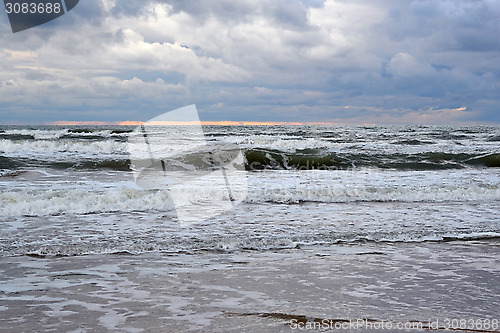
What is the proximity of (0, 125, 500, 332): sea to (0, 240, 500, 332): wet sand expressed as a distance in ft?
0.05

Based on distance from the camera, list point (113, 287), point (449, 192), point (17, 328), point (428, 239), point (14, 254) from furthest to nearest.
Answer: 1. point (449, 192)
2. point (428, 239)
3. point (14, 254)
4. point (113, 287)
5. point (17, 328)

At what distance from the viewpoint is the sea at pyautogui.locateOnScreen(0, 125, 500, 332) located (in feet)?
10.6

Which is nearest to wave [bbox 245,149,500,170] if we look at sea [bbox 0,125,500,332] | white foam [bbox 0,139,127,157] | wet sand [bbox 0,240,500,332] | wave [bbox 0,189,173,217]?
sea [bbox 0,125,500,332]

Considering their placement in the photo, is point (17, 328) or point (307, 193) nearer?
point (17, 328)

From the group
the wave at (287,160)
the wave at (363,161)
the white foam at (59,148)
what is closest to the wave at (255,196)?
the wave at (363,161)

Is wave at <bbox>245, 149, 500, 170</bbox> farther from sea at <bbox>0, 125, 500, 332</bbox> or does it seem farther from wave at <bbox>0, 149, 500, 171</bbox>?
sea at <bbox>0, 125, 500, 332</bbox>

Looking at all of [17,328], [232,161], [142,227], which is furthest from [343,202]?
[232,161]

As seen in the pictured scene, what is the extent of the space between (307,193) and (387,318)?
6369 millimetres

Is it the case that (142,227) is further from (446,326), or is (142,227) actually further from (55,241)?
(446,326)

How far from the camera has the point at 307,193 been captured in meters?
9.57

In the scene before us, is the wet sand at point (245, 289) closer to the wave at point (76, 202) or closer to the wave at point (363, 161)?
the wave at point (76, 202)

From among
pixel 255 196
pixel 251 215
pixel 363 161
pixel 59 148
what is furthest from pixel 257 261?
pixel 59 148

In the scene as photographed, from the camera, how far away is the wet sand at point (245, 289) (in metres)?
3.18

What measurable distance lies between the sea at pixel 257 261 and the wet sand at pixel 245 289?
0.05ft
